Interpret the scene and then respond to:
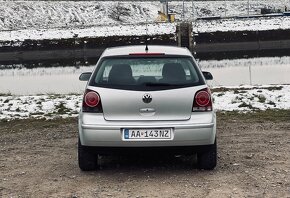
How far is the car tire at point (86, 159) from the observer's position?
6.45 meters

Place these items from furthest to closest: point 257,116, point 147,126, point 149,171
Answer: point 257,116, point 149,171, point 147,126

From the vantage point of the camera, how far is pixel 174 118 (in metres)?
6.14

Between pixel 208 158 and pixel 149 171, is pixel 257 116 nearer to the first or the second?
pixel 208 158

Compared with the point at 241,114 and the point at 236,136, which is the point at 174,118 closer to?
the point at 236,136

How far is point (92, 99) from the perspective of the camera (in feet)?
20.4

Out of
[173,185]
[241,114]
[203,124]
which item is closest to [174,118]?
[203,124]

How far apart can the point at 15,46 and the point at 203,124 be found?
39.1 metres

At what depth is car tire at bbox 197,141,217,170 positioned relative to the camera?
255 inches

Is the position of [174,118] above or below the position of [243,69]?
above

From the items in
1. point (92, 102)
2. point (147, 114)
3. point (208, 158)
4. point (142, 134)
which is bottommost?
point (208, 158)

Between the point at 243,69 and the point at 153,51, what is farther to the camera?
the point at 243,69

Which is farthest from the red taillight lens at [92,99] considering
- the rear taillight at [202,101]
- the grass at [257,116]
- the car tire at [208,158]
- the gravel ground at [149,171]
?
the grass at [257,116]

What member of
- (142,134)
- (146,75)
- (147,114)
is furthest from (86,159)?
(146,75)

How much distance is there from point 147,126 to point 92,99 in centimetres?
76
